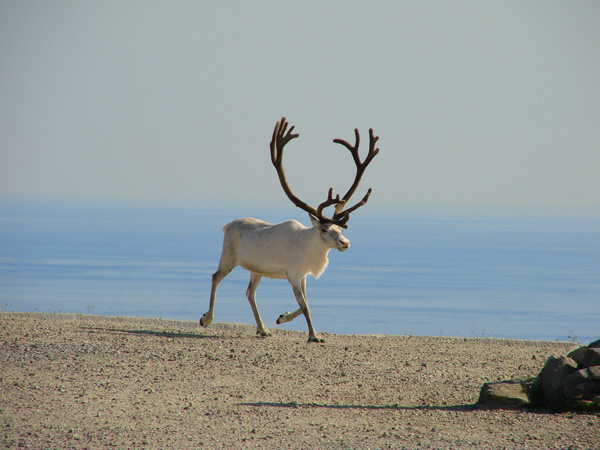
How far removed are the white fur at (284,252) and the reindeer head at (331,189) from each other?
10 centimetres

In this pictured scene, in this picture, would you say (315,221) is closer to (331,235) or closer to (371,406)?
(331,235)

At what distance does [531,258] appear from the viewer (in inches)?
2603

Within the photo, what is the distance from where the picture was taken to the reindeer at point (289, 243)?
1215cm

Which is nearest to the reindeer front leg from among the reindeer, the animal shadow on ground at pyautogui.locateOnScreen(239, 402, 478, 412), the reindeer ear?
the reindeer

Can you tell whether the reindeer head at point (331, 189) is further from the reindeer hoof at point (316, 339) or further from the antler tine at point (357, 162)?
the reindeer hoof at point (316, 339)

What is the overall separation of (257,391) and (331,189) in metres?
4.53

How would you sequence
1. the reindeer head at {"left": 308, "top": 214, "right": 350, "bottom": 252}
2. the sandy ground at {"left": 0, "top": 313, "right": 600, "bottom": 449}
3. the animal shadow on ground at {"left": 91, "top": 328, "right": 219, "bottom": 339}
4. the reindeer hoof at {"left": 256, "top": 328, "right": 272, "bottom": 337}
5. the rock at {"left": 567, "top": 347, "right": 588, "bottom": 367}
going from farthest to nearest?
the reindeer hoof at {"left": 256, "top": 328, "right": 272, "bottom": 337}, the reindeer head at {"left": 308, "top": 214, "right": 350, "bottom": 252}, the animal shadow on ground at {"left": 91, "top": 328, "right": 219, "bottom": 339}, the rock at {"left": 567, "top": 347, "right": 588, "bottom": 367}, the sandy ground at {"left": 0, "top": 313, "right": 600, "bottom": 449}

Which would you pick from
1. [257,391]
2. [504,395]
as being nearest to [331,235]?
[257,391]

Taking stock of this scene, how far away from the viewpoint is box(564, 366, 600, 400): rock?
24.6 feet

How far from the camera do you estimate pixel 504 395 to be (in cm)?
776

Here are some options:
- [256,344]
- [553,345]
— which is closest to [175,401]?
[256,344]

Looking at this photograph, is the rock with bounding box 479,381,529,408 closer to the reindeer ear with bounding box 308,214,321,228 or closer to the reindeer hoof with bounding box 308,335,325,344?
the reindeer hoof with bounding box 308,335,325,344

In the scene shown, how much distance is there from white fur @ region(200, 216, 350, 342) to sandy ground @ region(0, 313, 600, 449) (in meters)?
0.77

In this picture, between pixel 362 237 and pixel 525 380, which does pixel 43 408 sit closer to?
pixel 525 380
